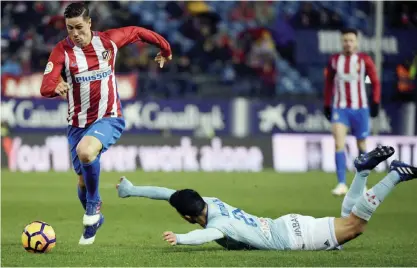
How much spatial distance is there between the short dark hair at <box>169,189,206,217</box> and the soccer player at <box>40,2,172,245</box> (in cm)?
120

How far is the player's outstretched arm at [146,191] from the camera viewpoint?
26.4ft

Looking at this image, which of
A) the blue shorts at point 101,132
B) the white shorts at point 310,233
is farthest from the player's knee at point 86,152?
the white shorts at point 310,233

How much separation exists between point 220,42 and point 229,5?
129cm

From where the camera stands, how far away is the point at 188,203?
25.1 feet

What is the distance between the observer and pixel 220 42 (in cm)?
2336

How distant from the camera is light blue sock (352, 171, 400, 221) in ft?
25.1

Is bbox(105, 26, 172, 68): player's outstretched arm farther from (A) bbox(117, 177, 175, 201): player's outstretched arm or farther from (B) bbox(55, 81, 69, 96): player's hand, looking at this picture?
(A) bbox(117, 177, 175, 201): player's outstretched arm

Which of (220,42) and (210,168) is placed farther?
(220,42)

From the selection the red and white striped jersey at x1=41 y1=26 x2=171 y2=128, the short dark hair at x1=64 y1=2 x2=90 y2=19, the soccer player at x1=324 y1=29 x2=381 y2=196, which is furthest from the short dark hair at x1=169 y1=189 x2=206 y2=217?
the soccer player at x1=324 y1=29 x2=381 y2=196

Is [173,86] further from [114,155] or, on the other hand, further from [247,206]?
[247,206]

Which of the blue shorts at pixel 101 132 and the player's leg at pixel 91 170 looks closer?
the player's leg at pixel 91 170

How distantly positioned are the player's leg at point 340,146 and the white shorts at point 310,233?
570 centimetres

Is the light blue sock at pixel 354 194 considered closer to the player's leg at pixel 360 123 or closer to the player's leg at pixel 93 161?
the player's leg at pixel 93 161

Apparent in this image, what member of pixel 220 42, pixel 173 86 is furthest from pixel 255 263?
pixel 220 42
